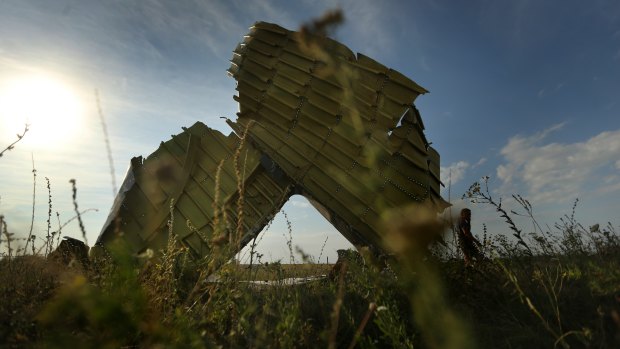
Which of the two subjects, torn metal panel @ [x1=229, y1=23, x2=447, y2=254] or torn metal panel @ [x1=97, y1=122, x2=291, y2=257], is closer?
torn metal panel @ [x1=229, y1=23, x2=447, y2=254]

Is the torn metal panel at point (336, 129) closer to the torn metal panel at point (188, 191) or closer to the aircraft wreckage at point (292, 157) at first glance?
the aircraft wreckage at point (292, 157)

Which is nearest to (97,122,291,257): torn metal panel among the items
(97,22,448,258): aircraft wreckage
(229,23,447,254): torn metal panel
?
(97,22,448,258): aircraft wreckage

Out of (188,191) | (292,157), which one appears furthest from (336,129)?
(188,191)

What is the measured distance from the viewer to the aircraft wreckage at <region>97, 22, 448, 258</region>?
7.91m

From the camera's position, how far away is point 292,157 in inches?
348

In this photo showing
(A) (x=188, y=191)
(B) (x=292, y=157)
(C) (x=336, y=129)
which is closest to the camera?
(C) (x=336, y=129)

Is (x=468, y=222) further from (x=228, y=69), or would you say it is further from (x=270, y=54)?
(x=228, y=69)

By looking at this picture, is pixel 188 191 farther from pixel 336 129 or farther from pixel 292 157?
pixel 336 129

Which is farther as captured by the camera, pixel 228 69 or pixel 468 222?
pixel 228 69

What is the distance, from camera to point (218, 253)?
191 cm

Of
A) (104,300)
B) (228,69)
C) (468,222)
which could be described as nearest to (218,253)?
(104,300)

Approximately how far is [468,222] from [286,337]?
367 centimetres

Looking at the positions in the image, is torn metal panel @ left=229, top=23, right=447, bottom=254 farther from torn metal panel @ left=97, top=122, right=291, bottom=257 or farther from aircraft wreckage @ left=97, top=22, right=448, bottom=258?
torn metal panel @ left=97, top=122, right=291, bottom=257

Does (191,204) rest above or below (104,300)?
above
